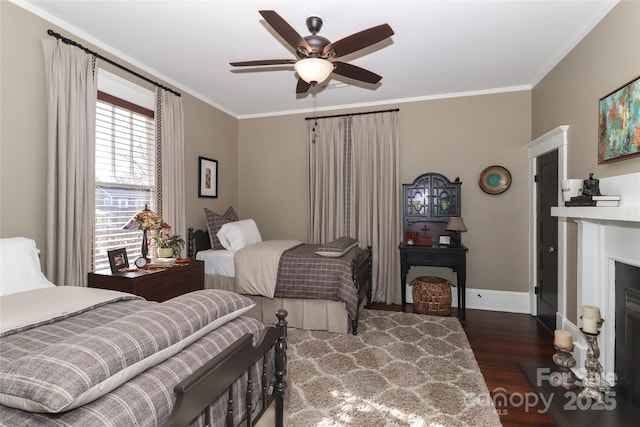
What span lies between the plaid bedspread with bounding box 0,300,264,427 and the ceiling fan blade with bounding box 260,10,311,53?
1661 mm

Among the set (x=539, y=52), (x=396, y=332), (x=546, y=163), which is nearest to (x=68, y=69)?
(x=396, y=332)

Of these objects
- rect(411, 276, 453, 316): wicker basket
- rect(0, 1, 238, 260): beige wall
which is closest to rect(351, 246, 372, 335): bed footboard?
rect(411, 276, 453, 316): wicker basket

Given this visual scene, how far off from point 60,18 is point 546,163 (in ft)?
15.7

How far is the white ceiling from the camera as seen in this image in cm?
242

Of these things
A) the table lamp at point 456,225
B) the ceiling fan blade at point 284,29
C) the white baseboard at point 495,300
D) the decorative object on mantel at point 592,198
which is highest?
the ceiling fan blade at point 284,29

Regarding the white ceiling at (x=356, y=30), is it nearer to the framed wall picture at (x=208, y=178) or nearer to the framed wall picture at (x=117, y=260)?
the framed wall picture at (x=208, y=178)

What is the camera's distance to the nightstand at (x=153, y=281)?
8.36ft

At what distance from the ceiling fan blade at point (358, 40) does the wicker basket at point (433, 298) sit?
112 inches

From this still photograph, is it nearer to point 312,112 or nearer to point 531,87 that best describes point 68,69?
point 312,112

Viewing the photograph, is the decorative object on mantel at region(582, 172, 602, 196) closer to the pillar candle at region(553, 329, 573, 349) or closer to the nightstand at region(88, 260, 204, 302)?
the pillar candle at region(553, 329, 573, 349)

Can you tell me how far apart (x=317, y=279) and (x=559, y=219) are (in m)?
2.47

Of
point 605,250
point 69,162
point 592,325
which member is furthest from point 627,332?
point 69,162

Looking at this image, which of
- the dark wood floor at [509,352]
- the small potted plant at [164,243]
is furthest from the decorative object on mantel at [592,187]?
the small potted plant at [164,243]

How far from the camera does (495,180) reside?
4.12 m
